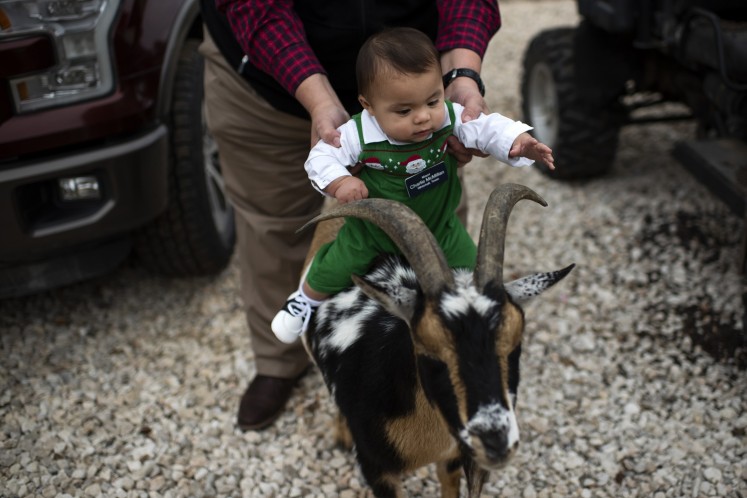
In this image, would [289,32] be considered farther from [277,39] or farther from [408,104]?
[408,104]

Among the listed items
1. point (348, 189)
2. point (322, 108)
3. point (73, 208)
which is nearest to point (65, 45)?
point (73, 208)

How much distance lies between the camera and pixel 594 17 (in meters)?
4.73

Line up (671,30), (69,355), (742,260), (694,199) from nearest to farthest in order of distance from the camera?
(742,260) < (69,355) < (671,30) < (694,199)

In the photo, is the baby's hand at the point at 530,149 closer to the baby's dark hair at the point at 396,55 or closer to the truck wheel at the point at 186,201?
the baby's dark hair at the point at 396,55

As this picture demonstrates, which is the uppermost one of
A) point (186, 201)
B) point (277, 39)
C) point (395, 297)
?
point (277, 39)

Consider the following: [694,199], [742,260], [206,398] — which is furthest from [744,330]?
[206,398]

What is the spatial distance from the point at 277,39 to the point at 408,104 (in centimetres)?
62

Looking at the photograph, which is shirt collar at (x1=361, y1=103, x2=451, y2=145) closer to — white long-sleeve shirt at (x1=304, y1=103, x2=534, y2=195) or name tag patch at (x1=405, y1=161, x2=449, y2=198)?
white long-sleeve shirt at (x1=304, y1=103, x2=534, y2=195)

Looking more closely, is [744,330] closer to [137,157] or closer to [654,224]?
[654,224]

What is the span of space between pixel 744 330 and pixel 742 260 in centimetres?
35

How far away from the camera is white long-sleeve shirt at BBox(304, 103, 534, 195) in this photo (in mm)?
2262

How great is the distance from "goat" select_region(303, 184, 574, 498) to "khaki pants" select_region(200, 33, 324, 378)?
2.23 feet

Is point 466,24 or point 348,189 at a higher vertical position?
point 466,24

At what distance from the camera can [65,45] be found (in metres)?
3.21
